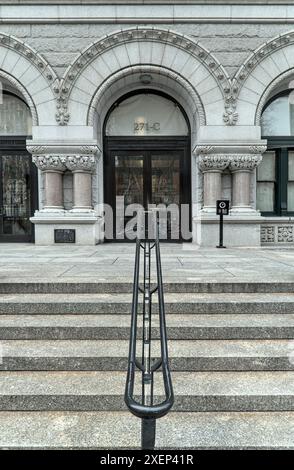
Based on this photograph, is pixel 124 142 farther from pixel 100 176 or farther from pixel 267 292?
pixel 267 292

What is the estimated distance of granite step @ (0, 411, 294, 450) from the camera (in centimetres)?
269

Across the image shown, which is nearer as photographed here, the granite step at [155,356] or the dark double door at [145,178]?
the granite step at [155,356]

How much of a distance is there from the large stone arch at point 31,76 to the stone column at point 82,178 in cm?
146

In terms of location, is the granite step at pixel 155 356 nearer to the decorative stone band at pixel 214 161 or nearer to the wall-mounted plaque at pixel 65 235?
the wall-mounted plaque at pixel 65 235

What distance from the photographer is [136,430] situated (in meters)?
2.86

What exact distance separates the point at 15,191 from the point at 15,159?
1131 mm

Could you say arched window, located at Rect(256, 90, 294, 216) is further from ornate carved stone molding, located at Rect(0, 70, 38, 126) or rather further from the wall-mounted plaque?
ornate carved stone molding, located at Rect(0, 70, 38, 126)

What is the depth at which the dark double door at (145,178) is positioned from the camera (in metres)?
11.1

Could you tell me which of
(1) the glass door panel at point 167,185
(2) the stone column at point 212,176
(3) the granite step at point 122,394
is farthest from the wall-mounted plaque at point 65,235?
(3) the granite step at point 122,394

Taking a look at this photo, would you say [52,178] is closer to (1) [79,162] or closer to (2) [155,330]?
(1) [79,162]

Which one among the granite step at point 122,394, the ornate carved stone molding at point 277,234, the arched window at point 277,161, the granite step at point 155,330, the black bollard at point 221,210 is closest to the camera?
the granite step at point 122,394

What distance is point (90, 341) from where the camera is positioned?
4.01 meters

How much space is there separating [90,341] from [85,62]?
30.0 ft

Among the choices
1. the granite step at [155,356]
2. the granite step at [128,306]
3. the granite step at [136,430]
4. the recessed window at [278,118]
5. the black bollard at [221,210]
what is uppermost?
the recessed window at [278,118]
